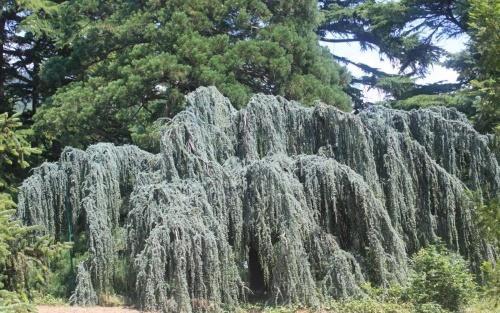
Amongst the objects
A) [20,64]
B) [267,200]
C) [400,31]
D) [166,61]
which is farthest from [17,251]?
[400,31]

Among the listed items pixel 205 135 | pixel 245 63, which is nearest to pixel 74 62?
pixel 245 63

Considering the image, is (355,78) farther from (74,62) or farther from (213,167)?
(213,167)

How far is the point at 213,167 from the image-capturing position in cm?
1032

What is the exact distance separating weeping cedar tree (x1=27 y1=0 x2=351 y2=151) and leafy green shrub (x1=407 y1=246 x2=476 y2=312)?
6312mm

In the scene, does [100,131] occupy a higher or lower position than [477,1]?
higher

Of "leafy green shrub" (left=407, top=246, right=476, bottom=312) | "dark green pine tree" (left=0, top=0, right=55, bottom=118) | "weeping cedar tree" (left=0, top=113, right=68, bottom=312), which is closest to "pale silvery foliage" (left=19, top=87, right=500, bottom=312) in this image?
"leafy green shrub" (left=407, top=246, right=476, bottom=312)

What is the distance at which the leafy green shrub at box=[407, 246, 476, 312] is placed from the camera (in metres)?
8.82

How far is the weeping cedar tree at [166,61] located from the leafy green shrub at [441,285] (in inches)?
249

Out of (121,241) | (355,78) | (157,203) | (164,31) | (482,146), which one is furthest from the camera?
(355,78)

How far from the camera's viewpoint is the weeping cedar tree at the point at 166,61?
45.9ft

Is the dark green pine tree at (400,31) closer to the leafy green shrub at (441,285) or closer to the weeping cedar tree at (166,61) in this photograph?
the weeping cedar tree at (166,61)

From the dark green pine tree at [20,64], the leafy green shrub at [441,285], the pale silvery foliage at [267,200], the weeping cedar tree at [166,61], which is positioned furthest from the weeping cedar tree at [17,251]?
the dark green pine tree at [20,64]

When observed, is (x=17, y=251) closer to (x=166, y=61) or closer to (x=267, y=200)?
(x=267, y=200)

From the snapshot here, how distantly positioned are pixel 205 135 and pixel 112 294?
3.23 metres
